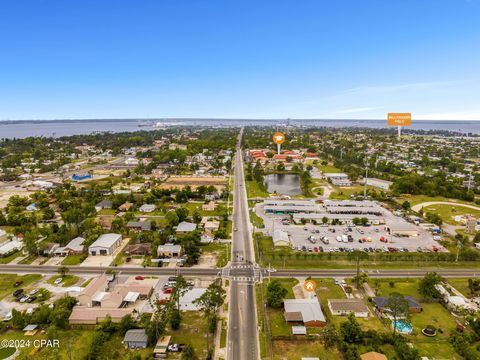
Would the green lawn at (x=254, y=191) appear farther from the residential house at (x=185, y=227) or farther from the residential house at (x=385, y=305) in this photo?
the residential house at (x=385, y=305)

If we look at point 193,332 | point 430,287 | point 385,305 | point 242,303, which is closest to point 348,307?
point 385,305

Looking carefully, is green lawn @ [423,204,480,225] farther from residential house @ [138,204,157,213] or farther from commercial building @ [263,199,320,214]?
residential house @ [138,204,157,213]

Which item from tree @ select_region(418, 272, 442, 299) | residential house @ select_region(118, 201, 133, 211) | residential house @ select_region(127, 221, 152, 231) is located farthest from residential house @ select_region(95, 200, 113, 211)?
tree @ select_region(418, 272, 442, 299)

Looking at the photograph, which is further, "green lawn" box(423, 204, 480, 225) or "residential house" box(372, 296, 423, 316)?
"green lawn" box(423, 204, 480, 225)

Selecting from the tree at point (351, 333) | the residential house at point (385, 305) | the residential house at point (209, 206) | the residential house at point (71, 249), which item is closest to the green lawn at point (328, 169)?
the residential house at point (209, 206)

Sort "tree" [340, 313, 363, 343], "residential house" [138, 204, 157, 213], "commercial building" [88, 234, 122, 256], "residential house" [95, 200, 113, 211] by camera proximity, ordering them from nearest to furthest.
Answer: "tree" [340, 313, 363, 343]
"commercial building" [88, 234, 122, 256]
"residential house" [138, 204, 157, 213]
"residential house" [95, 200, 113, 211]
